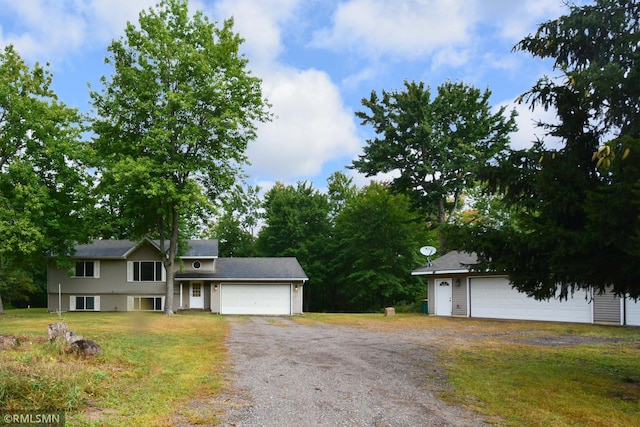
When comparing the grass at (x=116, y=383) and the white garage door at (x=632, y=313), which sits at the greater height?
the grass at (x=116, y=383)

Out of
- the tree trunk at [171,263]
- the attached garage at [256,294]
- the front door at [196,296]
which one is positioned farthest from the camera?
the front door at [196,296]

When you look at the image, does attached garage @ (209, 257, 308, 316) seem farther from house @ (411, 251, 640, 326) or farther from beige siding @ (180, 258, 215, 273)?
house @ (411, 251, 640, 326)

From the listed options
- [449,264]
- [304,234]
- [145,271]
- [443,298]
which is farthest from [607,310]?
[304,234]

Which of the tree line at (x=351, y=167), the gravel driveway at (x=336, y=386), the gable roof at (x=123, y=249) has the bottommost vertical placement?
the gravel driveway at (x=336, y=386)

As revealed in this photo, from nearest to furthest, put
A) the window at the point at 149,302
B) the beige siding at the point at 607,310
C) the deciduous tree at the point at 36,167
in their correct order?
the beige siding at the point at 607,310
the deciduous tree at the point at 36,167
the window at the point at 149,302

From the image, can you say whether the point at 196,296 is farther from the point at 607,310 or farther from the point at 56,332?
the point at 607,310

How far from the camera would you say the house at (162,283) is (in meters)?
29.9

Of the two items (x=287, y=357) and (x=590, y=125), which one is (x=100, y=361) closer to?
(x=287, y=357)

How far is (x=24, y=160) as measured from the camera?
82.3 feet

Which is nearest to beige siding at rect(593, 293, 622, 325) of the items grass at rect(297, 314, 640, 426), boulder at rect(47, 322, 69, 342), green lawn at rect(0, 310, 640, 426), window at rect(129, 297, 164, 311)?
grass at rect(297, 314, 640, 426)

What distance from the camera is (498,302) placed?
2425 centimetres

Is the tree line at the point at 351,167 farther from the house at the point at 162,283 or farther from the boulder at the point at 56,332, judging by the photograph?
the boulder at the point at 56,332

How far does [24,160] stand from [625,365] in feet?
85.6

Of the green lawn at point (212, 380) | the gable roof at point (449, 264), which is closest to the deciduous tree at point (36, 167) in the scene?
the green lawn at point (212, 380)
